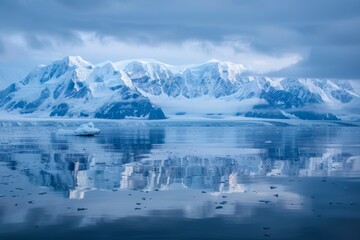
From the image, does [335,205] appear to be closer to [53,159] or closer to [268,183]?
[268,183]

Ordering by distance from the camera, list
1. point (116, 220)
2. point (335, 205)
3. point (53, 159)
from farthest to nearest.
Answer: point (53, 159) < point (335, 205) < point (116, 220)

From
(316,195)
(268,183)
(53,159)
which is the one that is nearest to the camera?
(316,195)

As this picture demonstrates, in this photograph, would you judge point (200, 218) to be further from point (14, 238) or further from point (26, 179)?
point (26, 179)

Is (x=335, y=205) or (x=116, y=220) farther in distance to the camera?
(x=335, y=205)

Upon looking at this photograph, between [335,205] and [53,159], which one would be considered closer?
[335,205]

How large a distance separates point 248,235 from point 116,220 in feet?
14.3

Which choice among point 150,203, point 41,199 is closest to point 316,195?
point 150,203

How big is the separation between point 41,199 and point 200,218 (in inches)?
260

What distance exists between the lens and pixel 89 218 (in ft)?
54.6

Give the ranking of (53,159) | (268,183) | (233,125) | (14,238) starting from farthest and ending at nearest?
(233,125) < (53,159) < (268,183) < (14,238)

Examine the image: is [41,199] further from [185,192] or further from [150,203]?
[185,192]

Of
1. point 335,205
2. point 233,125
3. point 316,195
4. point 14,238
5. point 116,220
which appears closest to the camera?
point 14,238

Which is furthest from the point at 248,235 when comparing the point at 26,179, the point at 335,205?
the point at 26,179

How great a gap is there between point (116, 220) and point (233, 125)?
137 m
